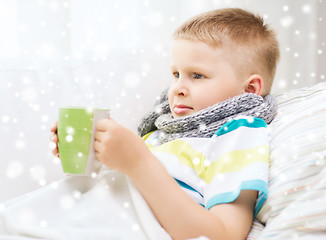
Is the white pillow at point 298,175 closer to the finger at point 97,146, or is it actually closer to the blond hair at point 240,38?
the blond hair at point 240,38

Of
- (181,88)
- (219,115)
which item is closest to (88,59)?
(181,88)

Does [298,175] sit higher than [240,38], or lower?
lower

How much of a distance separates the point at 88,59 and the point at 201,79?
0.49m

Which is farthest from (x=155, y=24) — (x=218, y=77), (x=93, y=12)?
(x=218, y=77)

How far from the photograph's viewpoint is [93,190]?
0.86 m

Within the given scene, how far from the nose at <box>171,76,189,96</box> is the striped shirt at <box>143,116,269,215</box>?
0.47 ft

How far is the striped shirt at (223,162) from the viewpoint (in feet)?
2.78

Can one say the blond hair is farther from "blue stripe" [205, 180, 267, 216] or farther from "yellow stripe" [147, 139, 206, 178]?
"blue stripe" [205, 180, 267, 216]

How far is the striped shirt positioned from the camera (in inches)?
33.4

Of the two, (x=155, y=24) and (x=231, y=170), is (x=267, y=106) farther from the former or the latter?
(x=155, y=24)

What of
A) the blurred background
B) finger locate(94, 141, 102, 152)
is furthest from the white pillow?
the blurred background

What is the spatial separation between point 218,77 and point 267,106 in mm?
150

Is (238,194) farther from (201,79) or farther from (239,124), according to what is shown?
(201,79)

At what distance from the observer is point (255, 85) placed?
1.14m
